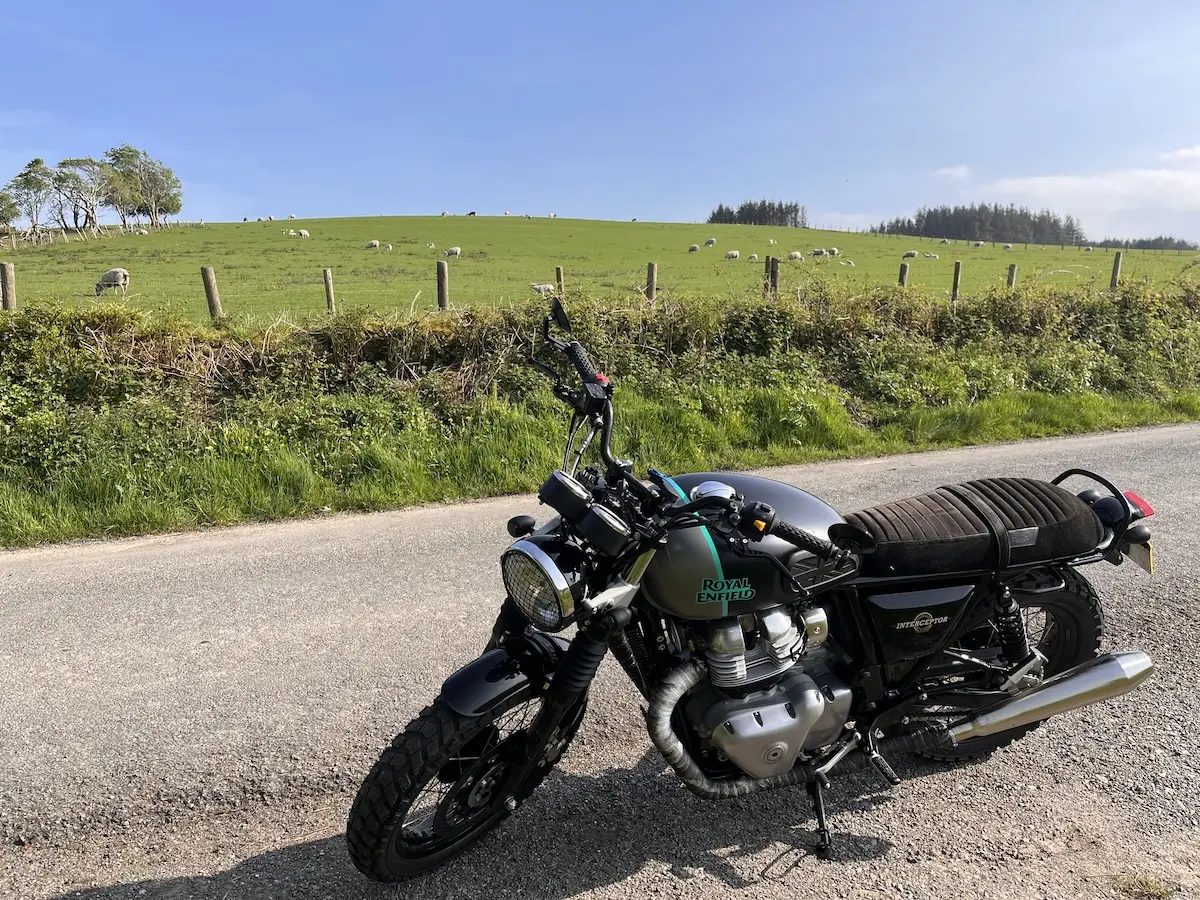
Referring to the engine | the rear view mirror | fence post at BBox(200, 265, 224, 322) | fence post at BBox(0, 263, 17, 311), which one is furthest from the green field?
the engine

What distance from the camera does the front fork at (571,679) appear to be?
7.17 feet

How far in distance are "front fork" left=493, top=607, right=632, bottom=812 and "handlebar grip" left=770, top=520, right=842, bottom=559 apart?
1.70ft

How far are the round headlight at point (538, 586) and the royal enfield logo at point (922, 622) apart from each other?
1319 millimetres

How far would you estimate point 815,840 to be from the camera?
8.48ft

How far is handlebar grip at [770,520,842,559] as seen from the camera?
86.2 inches

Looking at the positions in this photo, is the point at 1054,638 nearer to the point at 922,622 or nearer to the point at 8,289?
the point at 922,622

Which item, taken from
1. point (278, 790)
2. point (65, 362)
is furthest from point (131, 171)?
point (278, 790)

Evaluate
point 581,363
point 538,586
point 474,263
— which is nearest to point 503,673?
point 538,586

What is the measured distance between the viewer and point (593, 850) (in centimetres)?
251

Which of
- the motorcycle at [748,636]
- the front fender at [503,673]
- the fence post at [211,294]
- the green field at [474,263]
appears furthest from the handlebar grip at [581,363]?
the fence post at [211,294]

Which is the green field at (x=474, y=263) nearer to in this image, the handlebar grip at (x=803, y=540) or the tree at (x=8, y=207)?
the handlebar grip at (x=803, y=540)

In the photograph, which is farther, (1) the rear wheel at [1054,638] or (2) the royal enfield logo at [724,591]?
(1) the rear wheel at [1054,638]

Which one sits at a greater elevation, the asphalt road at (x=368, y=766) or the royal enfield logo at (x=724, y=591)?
the royal enfield logo at (x=724, y=591)

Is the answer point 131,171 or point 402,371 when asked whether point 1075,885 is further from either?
point 131,171
